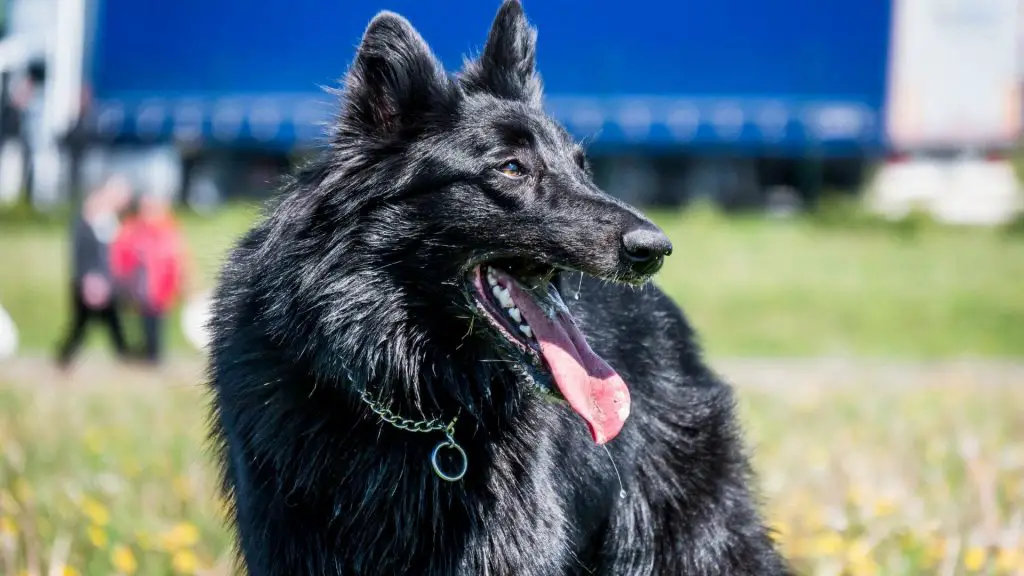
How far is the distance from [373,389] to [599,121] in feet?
79.2

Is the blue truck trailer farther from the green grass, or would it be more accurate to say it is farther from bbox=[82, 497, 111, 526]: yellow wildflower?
bbox=[82, 497, 111, 526]: yellow wildflower

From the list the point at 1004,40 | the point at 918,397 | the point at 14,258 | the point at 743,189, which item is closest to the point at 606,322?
the point at 918,397

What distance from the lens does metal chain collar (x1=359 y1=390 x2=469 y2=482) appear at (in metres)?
3.38

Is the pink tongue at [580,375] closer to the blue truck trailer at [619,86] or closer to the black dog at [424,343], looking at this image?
the black dog at [424,343]

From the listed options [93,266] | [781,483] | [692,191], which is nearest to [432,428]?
[781,483]

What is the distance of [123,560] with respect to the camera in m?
4.57

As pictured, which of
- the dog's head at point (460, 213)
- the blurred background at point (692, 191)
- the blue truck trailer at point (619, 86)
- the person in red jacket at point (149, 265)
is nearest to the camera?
the dog's head at point (460, 213)

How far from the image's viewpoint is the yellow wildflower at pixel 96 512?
15.9 ft

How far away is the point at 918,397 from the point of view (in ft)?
29.7

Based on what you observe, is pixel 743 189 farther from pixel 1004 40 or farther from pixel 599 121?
pixel 1004 40

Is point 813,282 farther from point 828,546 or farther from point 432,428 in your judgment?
point 432,428

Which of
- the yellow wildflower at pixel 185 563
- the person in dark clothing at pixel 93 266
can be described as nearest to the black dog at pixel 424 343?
the yellow wildflower at pixel 185 563

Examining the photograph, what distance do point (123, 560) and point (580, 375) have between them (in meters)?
2.42

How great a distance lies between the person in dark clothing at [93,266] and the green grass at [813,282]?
3.01 m
